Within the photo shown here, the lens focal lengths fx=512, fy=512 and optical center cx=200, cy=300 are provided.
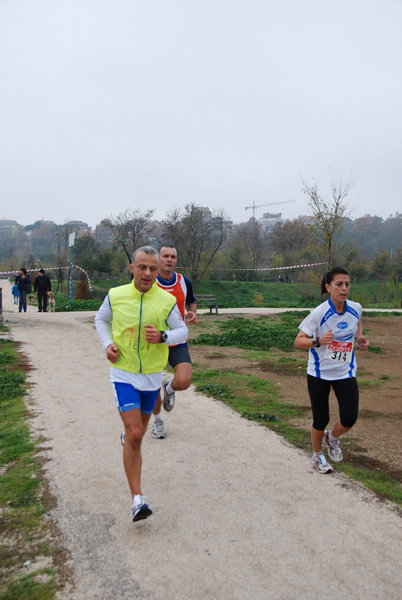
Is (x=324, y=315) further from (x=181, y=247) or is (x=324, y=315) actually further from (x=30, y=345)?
(x=181, y=247)

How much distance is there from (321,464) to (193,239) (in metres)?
37.7

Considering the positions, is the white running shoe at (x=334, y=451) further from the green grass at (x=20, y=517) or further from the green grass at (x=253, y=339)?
the green grass at (x=253, y=339)

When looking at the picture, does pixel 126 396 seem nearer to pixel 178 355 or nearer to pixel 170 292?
pixel 178 355

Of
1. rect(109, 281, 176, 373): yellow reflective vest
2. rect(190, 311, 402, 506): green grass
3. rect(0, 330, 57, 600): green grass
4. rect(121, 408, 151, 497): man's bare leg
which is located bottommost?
rect(190, 311, 402, 506): green grass

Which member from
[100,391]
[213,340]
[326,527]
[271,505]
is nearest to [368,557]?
[326,527]

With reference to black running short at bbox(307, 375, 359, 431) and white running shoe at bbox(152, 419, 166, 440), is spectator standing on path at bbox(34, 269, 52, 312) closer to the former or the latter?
white running shoe at bbox(152, 419, 166, 440)

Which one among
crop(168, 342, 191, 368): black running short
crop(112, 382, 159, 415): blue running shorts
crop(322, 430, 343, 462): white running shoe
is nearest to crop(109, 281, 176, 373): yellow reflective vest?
crop(112, 382, 159, 415): blue running shorts

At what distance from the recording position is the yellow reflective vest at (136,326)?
395cm

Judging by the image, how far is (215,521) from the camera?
375 centimetres

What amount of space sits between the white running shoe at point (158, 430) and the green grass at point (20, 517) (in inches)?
51.4

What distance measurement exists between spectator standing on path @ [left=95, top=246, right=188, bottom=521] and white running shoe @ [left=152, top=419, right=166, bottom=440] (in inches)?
67.6

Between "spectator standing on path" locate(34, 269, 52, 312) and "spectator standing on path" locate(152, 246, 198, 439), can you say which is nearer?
"spectator standing on path" locate(152, 246, 198, 439)

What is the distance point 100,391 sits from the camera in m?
7.98

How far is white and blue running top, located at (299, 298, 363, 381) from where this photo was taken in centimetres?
470
